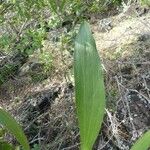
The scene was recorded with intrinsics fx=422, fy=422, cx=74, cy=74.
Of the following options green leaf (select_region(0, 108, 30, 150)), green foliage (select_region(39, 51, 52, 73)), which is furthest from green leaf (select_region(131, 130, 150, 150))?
green foliage (select_region(39, 51, 52, 73))

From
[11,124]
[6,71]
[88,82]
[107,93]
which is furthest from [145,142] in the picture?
[6,71]

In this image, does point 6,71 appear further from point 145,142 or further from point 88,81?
point 145,142

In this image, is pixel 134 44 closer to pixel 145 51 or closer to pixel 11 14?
pixel 145 51

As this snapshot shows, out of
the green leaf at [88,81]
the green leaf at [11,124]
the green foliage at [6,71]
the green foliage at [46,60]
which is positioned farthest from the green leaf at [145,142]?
the green foliage at [6,71]

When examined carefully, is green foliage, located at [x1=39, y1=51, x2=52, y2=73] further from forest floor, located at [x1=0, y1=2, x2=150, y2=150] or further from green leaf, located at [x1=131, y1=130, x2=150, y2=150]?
green leaf, located at [x1=131, y1=130, x2=150, y2=150]

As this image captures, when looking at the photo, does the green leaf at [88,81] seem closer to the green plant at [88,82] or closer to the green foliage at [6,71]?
the green plant at [88,82]
